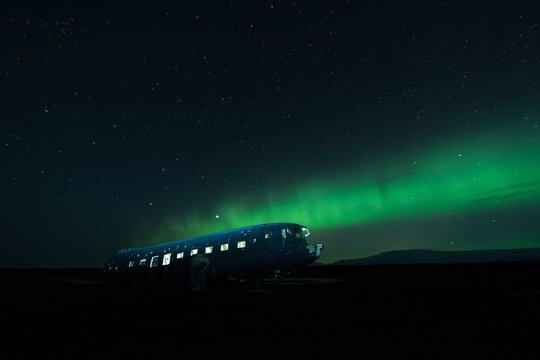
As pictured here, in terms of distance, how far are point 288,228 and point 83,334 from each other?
20.5 meters

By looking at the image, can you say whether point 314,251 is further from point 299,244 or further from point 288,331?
point 288,331

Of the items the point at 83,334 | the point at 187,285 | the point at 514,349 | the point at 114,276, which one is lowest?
the point at 514,349

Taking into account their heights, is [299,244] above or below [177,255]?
below

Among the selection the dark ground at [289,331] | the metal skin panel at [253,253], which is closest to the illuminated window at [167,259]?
the metal skin panel at [253,253]

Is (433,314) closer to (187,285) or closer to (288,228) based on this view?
(288,228)


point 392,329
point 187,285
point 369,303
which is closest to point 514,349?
point 392,329

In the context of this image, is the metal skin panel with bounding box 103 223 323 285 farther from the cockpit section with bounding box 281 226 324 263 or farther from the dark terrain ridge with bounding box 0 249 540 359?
the dark terrain ridge with bounding box 0 249 540 359

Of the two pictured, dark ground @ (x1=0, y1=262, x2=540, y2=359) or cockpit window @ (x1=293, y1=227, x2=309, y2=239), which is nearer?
dark ground @ (x1=0, y1=262, x2=540, y2=359)

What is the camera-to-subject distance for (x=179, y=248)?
39.4 meters

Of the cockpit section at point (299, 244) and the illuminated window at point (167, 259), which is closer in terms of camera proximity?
the cockpit section at point (299, 244)

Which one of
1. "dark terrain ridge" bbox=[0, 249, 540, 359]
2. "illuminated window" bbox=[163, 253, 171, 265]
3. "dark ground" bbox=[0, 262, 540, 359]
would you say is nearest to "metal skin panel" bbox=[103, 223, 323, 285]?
"illuminated window" bbox=[163, 253, 171, 265]

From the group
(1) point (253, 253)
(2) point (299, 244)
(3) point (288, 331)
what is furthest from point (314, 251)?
(3) point (288, 331)

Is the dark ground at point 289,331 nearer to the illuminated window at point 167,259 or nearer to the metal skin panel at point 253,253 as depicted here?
the metal skin panel at point 253,253

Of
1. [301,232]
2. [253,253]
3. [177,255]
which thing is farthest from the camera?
[177,255]
